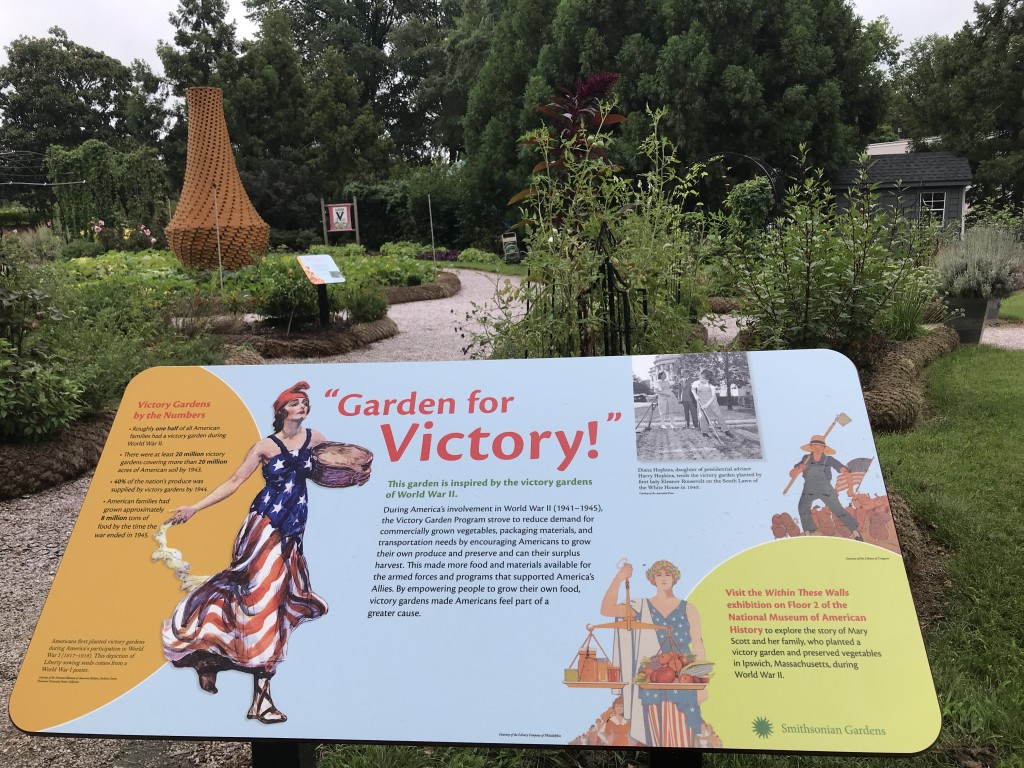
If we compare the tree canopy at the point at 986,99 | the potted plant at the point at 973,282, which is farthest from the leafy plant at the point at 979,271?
the tree canopy at the point at 986,99

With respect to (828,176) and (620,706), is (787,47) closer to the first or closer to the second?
(828,176)

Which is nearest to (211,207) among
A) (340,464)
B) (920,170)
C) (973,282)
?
(973,282)

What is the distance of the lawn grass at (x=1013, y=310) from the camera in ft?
32.7

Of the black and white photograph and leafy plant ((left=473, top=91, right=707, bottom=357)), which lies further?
leafy plant ((left=473, top=91, right=707, bottom=357))

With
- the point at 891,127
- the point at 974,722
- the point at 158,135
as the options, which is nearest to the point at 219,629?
the point at 974,722

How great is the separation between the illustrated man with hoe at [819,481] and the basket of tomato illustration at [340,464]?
950 mm

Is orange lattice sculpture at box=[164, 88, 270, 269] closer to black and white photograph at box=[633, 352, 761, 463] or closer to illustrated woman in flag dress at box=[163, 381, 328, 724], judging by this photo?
illustrated woman in flag dress at box=[163, 381, 328, 724]

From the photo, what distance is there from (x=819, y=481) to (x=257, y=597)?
1207 millimetres

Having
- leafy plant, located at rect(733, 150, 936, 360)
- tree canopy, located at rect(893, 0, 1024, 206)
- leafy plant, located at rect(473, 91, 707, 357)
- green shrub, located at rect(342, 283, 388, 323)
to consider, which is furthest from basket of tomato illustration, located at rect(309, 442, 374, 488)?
tree canopy, located at rect(893, 0, 1024, 206)

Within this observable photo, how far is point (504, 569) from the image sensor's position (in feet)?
5.34

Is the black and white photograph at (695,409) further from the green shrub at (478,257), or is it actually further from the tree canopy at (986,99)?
the tree canopy at (986,99)

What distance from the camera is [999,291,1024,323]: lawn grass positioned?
9977 mm

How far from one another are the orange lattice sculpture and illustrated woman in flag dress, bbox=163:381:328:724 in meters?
12.0

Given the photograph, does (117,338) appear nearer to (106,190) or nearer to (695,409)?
(695,409)
